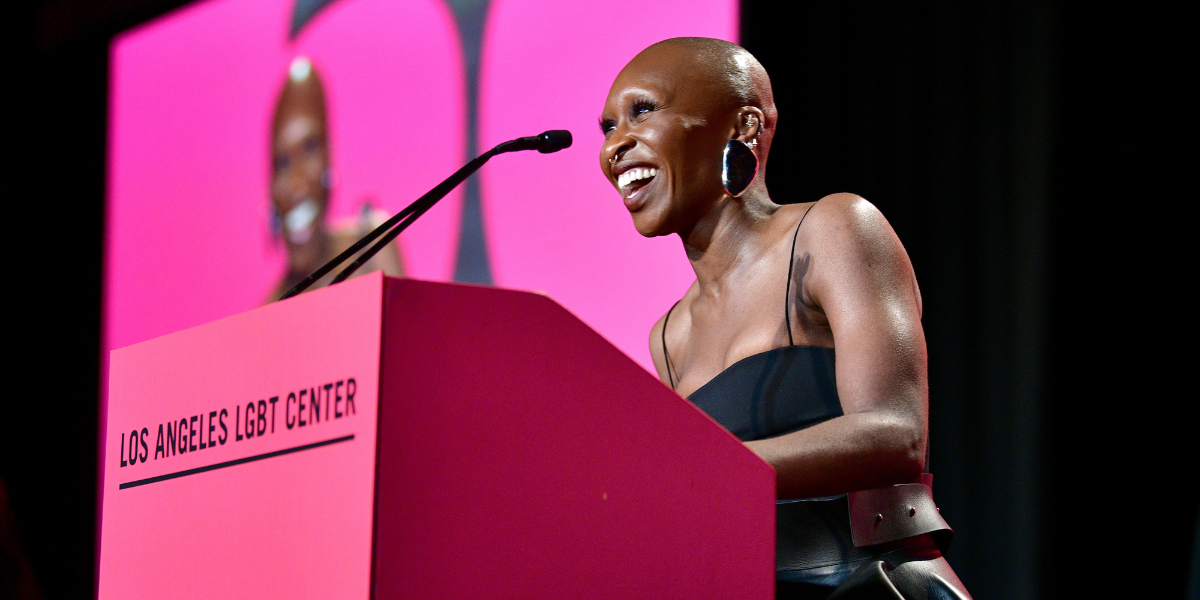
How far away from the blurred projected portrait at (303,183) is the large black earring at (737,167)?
216 centimetres

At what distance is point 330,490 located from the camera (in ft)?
3.55

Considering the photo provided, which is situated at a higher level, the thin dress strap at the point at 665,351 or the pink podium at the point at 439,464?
the thin dress strap at the point at 665,351

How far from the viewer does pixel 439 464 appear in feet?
3.56

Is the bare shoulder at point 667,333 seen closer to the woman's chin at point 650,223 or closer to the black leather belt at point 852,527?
the woman's chin at point 650,223

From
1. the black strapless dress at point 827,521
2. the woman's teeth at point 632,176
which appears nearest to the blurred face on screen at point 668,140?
the woman's teeth at point 632,176

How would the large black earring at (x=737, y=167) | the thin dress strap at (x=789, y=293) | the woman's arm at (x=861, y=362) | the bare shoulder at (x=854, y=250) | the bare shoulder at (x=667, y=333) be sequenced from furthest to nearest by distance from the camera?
1. the bare shoulder at (x=667, y=333)
2. the large black earring at (x=737, y=167)
3. the thin dress strap at (x=789, y=293)
4. the bare shoulder at (x=854, y=250)
5. the woman's arm at (x=861, y=362)

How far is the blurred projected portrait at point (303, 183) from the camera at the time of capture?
4.03 metres

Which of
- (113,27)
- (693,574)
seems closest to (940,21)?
(693,574)

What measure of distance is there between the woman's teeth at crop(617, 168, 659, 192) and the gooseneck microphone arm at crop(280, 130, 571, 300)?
0.23 metres

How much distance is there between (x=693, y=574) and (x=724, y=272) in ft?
2.92

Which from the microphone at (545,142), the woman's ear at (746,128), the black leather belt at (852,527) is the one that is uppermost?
the woman's ear at (746,128)

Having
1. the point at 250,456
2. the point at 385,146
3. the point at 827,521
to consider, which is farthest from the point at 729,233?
the point at 385,146

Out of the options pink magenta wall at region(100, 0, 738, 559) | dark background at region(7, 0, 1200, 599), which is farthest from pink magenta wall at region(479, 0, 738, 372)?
dark background at region(7, 0, 1200, 599)

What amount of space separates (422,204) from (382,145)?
2315 mm
